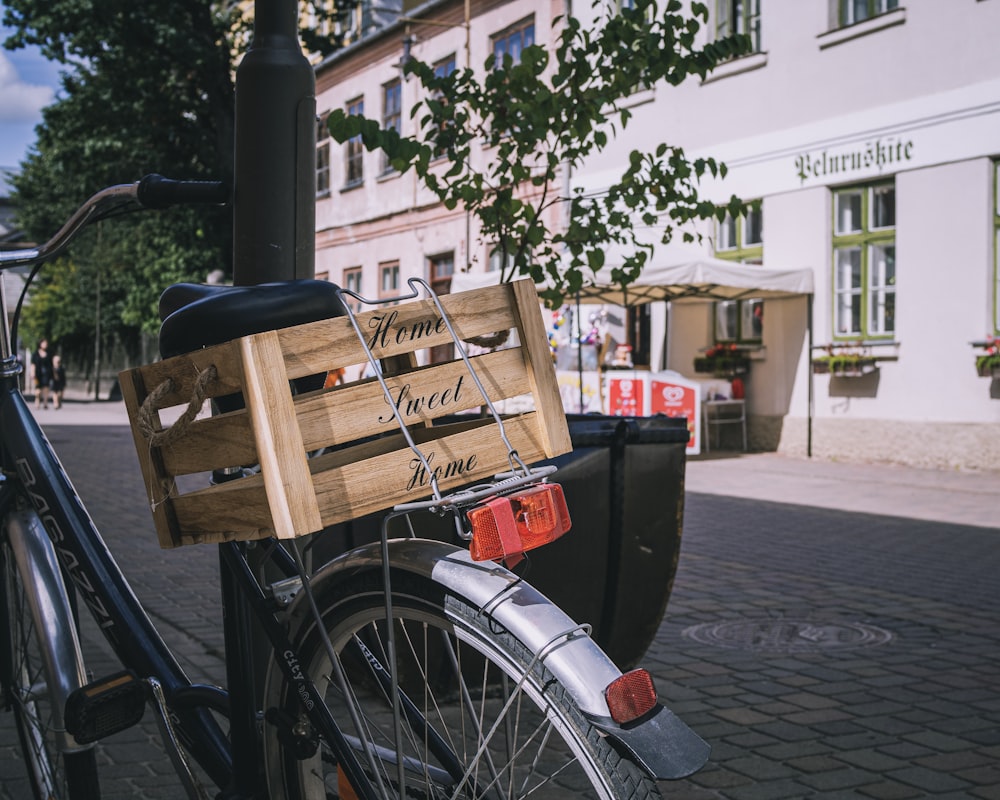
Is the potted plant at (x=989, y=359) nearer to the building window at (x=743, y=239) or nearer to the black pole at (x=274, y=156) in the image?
the building window at (x=743, y=239)

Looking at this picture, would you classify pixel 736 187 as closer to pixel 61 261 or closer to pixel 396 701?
pixel 396 701

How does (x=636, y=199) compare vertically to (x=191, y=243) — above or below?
below

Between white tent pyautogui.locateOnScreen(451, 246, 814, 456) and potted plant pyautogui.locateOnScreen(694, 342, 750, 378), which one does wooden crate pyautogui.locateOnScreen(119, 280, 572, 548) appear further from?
potted plant pyautogui.locateOnScreen(694, 342, 750, 378)

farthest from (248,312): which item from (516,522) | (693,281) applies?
(693,281)

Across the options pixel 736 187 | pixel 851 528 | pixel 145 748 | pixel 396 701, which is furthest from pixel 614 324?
pixel 396 701

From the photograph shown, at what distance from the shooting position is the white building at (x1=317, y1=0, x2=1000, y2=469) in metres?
14.2

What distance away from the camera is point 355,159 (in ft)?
94.3

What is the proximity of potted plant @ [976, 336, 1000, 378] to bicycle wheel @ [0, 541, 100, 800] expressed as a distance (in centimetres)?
1273

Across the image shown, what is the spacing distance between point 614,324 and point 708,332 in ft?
4.53

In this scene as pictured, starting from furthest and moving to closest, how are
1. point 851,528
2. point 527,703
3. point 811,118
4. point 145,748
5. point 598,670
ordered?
point 811,118
point 851,528
point 145,748
point 527,703
point 598,670

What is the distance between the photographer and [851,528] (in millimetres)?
9383

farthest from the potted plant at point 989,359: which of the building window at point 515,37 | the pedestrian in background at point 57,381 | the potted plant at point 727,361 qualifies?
the pedestrian in background at point 57,381

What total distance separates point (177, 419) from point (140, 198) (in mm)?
764

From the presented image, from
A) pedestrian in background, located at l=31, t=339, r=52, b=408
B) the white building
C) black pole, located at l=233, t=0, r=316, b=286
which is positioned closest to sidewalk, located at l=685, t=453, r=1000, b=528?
the white building
